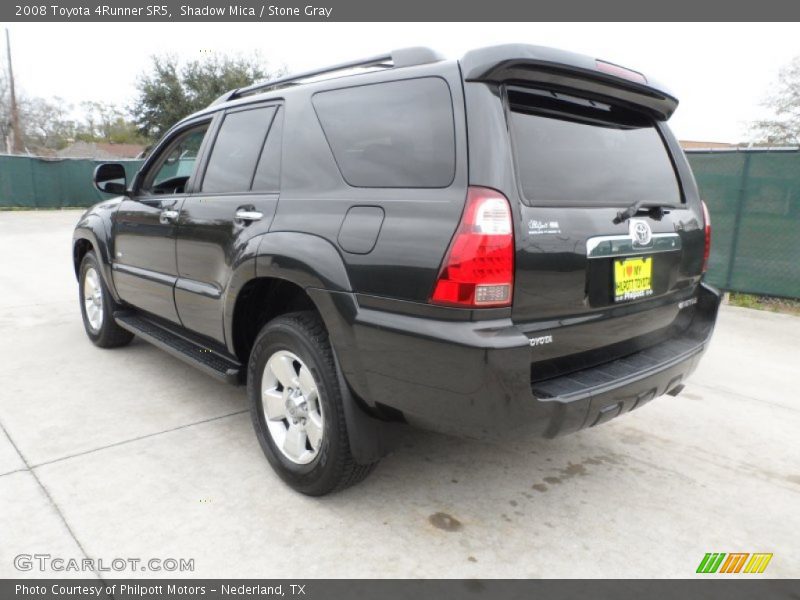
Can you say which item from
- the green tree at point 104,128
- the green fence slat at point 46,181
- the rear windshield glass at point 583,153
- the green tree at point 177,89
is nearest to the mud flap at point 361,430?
the rear windshield glass at point 583,153

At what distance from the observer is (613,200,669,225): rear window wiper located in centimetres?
238

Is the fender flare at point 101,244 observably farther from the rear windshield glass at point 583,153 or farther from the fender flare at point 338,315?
the rear windshield glass at point 583,153

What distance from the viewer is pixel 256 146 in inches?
122

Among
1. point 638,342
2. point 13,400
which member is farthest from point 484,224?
point 13,400

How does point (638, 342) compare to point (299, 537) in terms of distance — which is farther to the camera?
point (638, 342)

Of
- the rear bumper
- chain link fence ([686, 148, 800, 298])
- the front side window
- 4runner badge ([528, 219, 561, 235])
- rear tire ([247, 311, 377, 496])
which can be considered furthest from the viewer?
chain link fence ([686, 148, 800, 298])

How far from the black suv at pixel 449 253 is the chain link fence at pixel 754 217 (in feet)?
16.2

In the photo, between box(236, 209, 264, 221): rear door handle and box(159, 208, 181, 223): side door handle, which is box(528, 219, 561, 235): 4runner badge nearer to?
box(236, 209, 264, 221): rear door handle

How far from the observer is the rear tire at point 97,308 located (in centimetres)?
472

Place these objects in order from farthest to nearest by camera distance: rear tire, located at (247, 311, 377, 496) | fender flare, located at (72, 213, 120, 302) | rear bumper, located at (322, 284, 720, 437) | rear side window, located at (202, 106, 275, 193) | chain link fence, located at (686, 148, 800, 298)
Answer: chain link fence, located at (686, 148, 800, 298) → fender flare, located at (72, 213, 120, 302) → rear side window, located at (202, 106, 275, 193) → rear tire, located at (247, 311, 377, 496) → rear bumper, located at (322, 284, 720, 437)

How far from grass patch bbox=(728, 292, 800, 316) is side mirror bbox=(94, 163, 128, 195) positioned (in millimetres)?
7012

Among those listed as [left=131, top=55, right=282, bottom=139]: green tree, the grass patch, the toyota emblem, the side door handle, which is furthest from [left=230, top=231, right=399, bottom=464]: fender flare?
[left=131, top=55, right=282, bottom=139]: green tree
